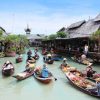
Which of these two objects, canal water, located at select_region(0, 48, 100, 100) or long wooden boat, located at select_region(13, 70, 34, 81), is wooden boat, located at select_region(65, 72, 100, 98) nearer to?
canal water, located at select_region(0, 48, 100, 100)

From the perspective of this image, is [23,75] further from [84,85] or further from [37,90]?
[84,85]

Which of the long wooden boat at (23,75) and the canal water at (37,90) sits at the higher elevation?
the long wooden boat at (23,75)

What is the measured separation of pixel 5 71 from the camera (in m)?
22.8

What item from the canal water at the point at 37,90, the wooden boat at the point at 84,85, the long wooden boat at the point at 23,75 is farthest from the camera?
the long wooden boat at the point at 23,75

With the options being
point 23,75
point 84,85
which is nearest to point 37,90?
point 23,75

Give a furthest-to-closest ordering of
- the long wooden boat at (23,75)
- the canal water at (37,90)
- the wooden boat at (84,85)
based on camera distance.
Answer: the long wooden boat at (23,75), the canal water at (37,90), the wooden boat at (84,85)

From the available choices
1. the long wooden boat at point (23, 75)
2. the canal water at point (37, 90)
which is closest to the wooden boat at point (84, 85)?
A: the canal water at point (37, 90)

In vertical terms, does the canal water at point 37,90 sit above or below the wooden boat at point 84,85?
below

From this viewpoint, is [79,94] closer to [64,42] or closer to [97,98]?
[97,98]

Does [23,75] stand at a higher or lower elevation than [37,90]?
higher

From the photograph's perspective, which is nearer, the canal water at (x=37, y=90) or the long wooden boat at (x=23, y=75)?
the canal water at (x=37, y=90)

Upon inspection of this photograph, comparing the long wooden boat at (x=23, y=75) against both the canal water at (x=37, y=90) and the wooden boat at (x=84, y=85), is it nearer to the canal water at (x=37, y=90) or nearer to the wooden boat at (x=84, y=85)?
the canal water at (x=37, y=90)

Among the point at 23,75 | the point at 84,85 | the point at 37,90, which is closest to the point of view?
the point at 84,85

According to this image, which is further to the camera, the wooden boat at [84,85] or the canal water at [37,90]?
the canal water at [37,90]
